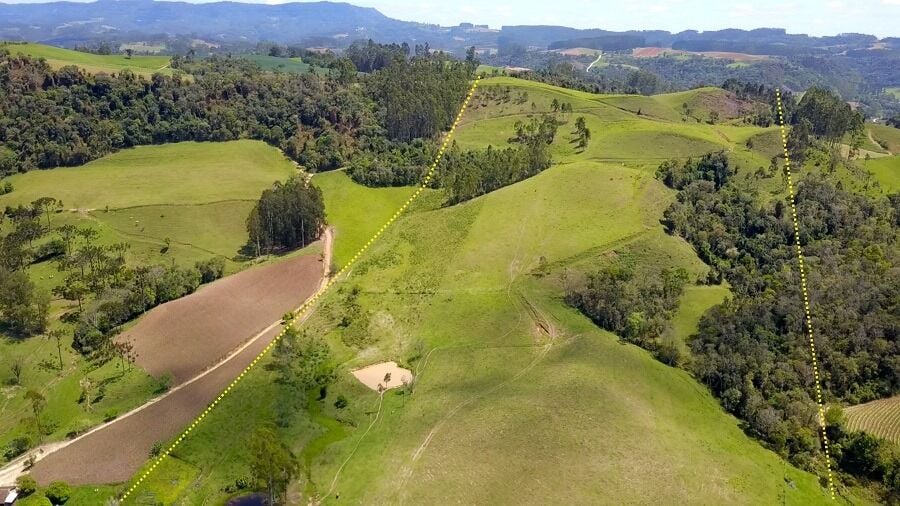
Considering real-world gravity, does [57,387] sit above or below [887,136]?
below

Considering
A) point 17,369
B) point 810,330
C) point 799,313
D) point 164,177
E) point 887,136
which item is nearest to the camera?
point 17,369

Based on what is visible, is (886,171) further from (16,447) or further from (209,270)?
(16,447)

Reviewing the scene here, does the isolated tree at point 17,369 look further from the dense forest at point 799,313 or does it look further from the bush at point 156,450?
the dense forest at point 799,313

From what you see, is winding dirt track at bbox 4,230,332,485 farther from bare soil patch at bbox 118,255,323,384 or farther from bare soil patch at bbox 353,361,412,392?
bare soil patch at bbox 353,361,412,392

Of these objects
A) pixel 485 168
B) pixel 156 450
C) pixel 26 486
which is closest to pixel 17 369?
pixel 26 486

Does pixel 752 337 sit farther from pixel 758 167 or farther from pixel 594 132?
pixel 594 132

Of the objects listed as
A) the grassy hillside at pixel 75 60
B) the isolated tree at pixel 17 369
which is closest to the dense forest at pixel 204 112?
the grassy hillside at pixel 75 60

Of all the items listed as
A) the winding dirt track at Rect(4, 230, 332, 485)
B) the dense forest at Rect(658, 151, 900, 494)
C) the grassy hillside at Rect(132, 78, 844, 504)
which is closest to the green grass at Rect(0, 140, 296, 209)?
the grassy hillside at Rect(132, 78, 844, 504)
